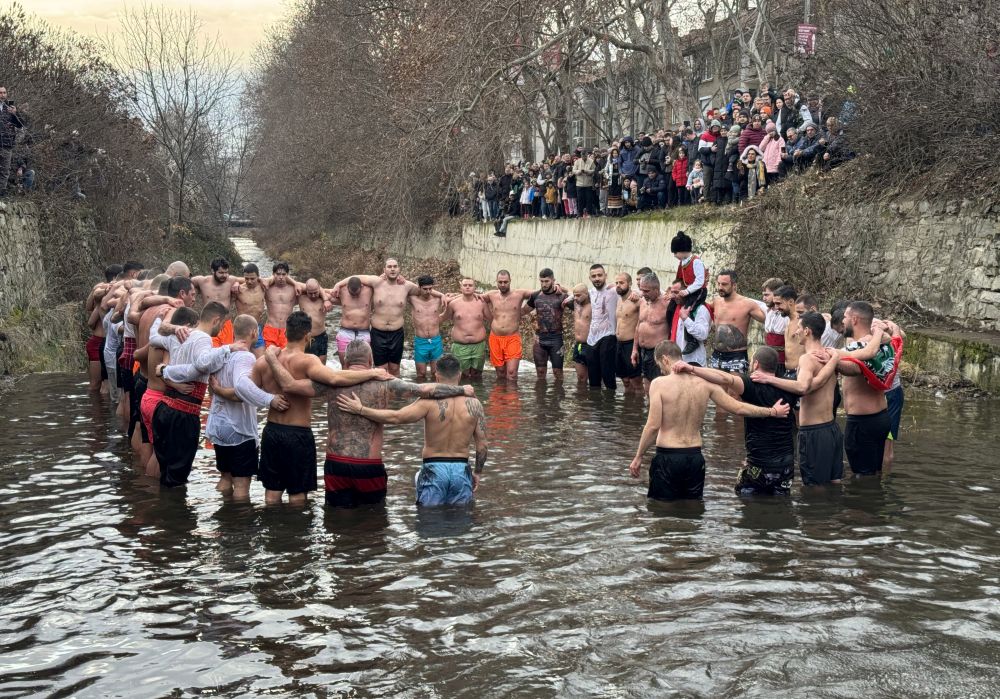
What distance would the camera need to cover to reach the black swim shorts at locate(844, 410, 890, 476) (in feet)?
30.0

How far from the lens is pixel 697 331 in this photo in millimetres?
12227

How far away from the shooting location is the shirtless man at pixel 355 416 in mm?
8195

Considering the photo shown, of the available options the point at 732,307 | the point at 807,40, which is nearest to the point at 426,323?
the point at 732,307

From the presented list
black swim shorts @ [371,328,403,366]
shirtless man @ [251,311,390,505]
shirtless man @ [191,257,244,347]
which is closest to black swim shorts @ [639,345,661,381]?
black swim shorts @ [371,328,403,366]

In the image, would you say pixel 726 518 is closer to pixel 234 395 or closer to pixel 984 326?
pixel 234 395

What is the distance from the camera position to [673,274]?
2041 cm

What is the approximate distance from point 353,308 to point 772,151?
7680 mm

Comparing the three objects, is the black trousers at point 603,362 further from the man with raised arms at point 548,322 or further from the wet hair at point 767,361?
the wet hair at point 767,361

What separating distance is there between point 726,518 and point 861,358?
1.72 meters

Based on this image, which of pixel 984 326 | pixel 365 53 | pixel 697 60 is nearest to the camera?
pixel 984 326

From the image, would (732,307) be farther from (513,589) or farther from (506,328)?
(513,589)

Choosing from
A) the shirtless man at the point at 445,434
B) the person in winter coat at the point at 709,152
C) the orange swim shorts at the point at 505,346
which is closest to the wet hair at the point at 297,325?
the shirtless man at the point at 445,434

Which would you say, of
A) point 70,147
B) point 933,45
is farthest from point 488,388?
point 70,147

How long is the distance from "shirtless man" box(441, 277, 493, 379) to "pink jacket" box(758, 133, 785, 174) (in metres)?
5.84
